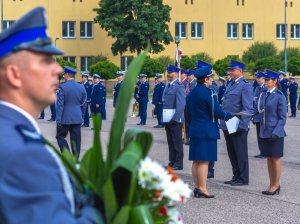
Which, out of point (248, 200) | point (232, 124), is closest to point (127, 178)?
point (248, 200)

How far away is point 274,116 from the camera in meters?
10.8

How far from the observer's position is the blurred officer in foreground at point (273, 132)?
1069cm

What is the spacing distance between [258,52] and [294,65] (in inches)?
223

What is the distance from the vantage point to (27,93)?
2570 mm

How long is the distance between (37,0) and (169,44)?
11292 millimetres

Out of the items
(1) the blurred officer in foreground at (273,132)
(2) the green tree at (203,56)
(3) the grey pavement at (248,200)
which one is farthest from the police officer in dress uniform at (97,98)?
(2) the green tree at (203,56)

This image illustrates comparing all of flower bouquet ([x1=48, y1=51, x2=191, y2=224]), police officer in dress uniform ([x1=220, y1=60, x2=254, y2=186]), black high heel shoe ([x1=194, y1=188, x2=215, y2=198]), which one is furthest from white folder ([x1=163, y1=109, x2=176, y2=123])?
flower bouquet ([x1=48, y1=51, x2=191, y2=224])

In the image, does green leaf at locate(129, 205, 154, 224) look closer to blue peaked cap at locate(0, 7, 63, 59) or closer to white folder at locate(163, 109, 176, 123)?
blue peaked cap at locate(0, 7, 63, 59)

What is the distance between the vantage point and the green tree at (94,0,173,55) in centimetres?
6288

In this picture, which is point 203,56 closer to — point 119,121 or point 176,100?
point 176,100

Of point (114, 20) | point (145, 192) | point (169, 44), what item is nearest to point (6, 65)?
point (145, 192)

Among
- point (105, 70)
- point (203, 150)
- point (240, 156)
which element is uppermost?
point (105, 70)

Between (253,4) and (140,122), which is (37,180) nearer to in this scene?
(140,122)

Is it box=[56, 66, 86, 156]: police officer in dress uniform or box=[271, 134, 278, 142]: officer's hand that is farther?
box=[56, 66, 86, 156]: police officer in dress uniform
